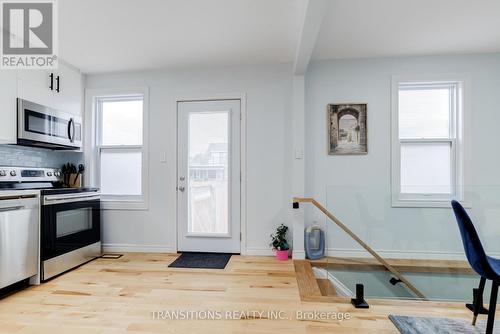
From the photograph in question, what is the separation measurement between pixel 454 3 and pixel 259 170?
2.32m

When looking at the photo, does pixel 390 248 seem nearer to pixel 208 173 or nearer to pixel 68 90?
pixel 208 173

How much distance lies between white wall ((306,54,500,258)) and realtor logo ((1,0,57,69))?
105 inches

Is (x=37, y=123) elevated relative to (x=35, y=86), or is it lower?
lower

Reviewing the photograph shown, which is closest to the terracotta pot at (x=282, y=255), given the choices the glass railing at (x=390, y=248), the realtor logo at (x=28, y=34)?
the glass railing at (x=390, y=248)

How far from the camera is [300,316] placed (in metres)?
1.85

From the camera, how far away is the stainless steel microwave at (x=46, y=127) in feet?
8.29

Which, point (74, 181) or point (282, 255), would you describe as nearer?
point (282, 255)

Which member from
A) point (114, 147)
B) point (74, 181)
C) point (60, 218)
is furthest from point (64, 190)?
point (114, 147)

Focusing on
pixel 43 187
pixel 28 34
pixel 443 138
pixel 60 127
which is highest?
pixel 28 34

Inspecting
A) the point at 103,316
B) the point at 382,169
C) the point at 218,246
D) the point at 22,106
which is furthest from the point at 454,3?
the point at 22,106

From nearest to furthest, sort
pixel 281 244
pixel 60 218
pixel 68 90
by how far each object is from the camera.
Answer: pixel 60 218
pixel 281 244
pixel 68 90

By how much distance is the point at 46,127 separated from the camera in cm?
277

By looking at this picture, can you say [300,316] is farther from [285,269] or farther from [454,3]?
[454,3]

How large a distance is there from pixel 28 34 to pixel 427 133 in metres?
4.30
